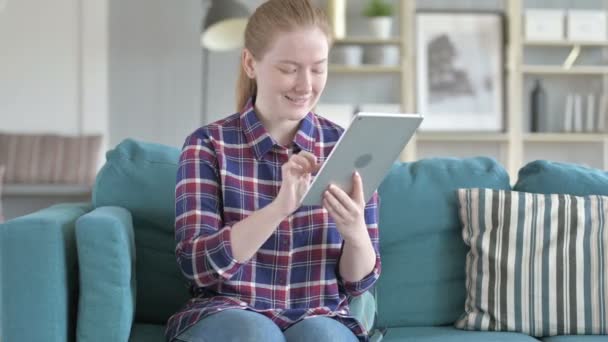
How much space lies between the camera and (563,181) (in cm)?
210

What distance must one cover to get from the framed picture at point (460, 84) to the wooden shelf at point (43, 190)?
2.20m

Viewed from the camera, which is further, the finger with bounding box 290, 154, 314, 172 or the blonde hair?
the blonde hair

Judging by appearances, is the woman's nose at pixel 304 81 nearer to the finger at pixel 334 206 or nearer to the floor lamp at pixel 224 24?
the finger at pixel 334 206

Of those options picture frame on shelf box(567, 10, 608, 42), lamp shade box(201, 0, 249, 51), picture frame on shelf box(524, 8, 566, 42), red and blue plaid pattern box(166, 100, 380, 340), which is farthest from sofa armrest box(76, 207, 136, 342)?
picture frame on shelf box(567, 10, 608, 42)

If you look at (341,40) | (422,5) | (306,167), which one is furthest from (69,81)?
(306,167)

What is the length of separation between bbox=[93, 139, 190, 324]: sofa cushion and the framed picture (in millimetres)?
3614

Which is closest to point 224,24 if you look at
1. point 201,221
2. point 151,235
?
point 151,235

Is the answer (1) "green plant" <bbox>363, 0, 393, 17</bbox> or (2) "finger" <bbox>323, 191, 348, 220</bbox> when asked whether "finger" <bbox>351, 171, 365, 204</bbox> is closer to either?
(2) "finger" <bbox>323, 191, 348, 220</bbox>

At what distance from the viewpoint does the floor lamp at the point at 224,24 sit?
4734 millimetres

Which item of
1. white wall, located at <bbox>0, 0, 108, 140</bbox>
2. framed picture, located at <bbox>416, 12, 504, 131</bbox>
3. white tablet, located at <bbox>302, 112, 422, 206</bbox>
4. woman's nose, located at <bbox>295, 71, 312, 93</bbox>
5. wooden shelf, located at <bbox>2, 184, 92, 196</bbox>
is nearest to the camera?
white tablet, located at <bbox>302, 112, 422, 206</bbox>

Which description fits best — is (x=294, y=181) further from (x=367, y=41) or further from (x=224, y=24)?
(x=367, y=41)

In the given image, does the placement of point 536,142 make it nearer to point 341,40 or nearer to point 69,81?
point 341,40

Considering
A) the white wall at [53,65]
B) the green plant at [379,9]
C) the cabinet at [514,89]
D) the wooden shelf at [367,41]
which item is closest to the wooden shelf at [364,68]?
the cabinet at [514,89]

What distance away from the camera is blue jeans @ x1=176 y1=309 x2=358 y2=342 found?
1.44 meters
